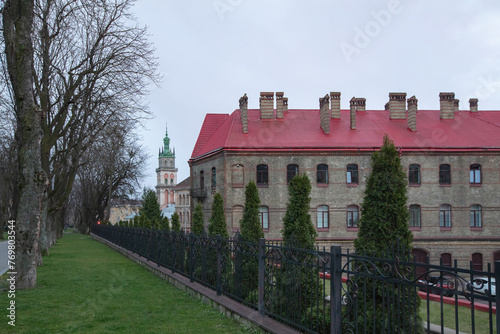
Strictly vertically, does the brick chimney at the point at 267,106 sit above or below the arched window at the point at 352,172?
above

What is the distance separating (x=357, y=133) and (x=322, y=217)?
21.7 feet

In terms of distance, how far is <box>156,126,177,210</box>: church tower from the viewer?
148 metres

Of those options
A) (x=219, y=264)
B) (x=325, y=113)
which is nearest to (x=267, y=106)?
(x=325, y=113)

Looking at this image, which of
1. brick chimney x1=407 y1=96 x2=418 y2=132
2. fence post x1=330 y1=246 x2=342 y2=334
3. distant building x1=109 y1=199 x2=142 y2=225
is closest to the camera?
fence post x1=330 y1=246 x2=342 y2=334

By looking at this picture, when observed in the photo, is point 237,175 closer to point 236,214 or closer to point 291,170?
point 236,214

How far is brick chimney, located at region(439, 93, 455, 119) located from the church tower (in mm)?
116305

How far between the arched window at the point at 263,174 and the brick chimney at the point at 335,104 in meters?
7.13

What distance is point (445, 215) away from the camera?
33.0 metres

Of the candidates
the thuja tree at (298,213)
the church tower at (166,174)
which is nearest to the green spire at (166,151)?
the church tower at (166,174)

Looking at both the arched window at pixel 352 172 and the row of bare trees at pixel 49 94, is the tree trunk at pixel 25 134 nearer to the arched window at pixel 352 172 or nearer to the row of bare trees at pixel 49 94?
the row of bare trees at pixel 49 94

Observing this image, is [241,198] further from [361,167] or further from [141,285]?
[141,285]

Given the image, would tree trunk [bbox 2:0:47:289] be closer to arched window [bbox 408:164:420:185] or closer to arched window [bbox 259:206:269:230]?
arched window [bbox 259:206:269:230]

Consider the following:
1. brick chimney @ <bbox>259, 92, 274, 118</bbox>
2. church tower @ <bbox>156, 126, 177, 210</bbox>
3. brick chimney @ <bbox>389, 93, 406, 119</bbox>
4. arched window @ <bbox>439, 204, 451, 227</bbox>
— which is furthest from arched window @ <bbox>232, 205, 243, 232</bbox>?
church tower @ <bbox>156, 126, 177, 210</bbox>

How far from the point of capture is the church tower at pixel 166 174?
5813 inches
